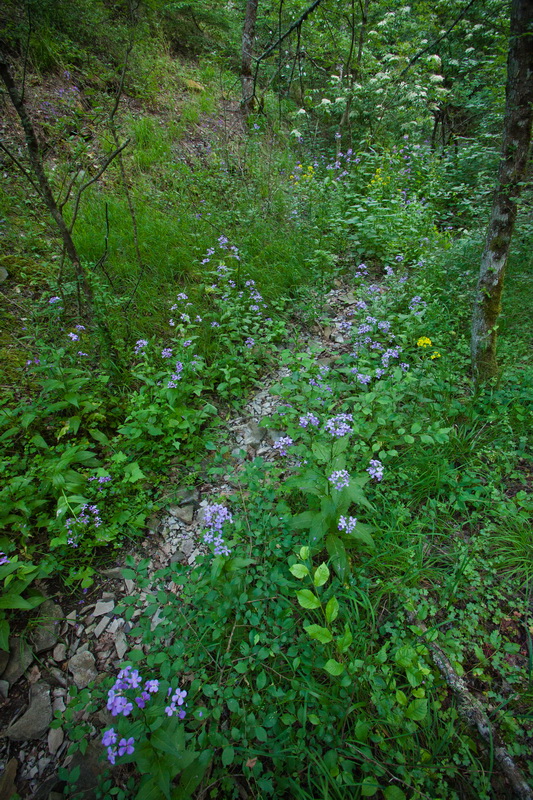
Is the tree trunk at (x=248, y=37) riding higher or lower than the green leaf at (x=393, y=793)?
higher

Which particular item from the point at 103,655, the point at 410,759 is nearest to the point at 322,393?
the point at 410,759

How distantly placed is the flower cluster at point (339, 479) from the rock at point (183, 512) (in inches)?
51.6

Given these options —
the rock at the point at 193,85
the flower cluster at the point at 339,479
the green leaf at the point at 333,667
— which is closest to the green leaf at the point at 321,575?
the green leaf at the point at 333,667

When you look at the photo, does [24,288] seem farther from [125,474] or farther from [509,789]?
[509,789]

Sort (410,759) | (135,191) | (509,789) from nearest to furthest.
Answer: (509,789), (410,759), (135,191)

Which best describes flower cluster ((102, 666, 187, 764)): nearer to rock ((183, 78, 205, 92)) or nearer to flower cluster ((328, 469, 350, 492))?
flower cluster ((328, 469, 350, 492))

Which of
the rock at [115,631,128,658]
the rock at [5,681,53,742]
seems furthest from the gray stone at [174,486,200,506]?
the rock at [5,681,53,742]

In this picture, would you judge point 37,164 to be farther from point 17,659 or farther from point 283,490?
point 17,659

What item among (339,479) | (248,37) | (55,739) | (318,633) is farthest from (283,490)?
(248,37)

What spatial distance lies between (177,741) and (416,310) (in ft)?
12.8

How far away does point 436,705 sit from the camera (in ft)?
5.53

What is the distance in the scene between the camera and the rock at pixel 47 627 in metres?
2.20

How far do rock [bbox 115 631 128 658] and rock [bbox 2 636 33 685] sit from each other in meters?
0.49

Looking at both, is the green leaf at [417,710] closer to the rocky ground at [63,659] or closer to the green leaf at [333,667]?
the green leaf at [333,667]
